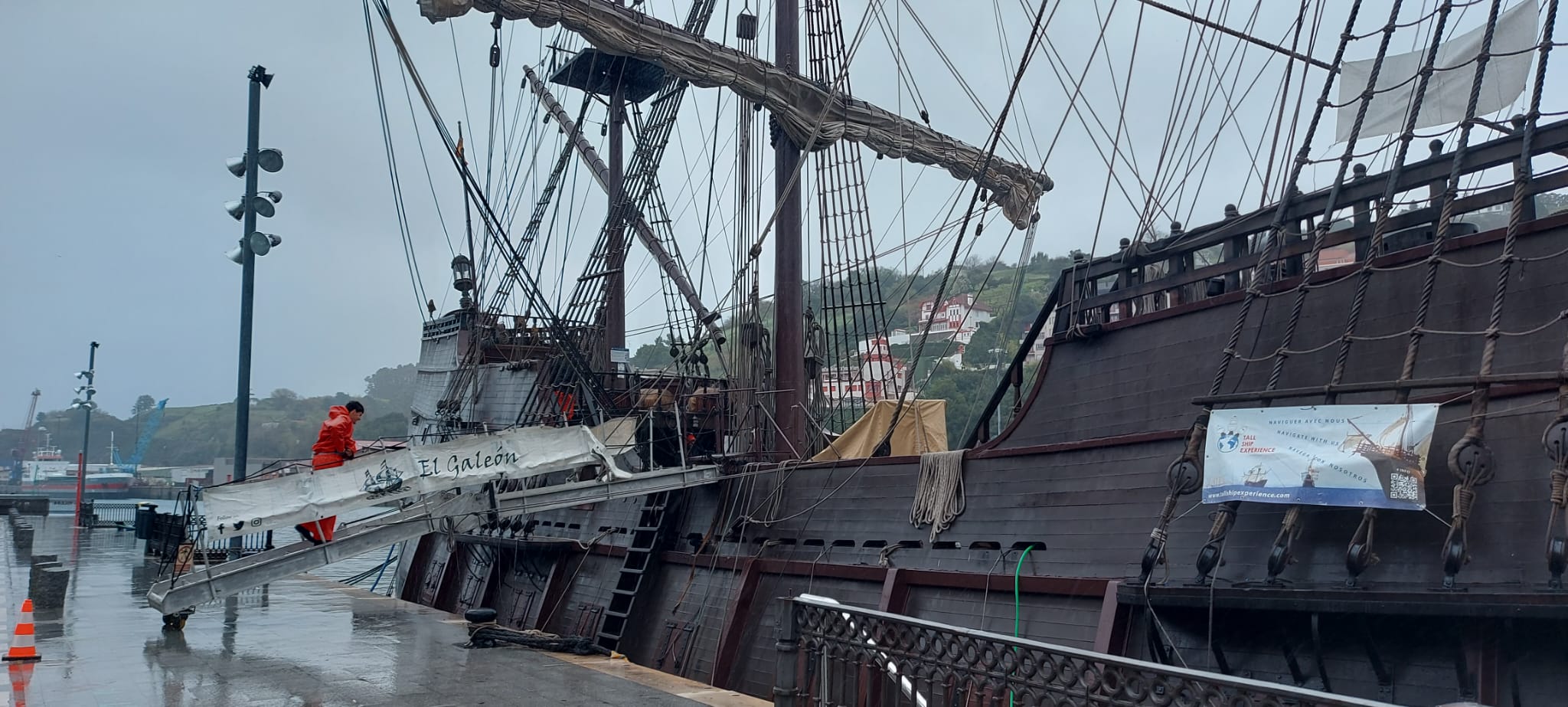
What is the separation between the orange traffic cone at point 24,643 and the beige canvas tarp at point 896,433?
641cm

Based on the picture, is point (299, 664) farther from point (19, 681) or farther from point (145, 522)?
point (145, 522)

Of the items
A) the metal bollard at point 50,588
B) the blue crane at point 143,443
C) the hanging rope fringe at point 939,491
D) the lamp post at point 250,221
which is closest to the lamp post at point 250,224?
the lamp post at point 250,221

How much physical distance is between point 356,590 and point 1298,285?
10.7 m

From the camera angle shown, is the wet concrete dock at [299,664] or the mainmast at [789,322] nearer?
the wet concrete dock at [299,664]

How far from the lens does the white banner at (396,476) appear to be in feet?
30.5

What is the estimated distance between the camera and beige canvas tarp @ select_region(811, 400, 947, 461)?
1101 centimetres

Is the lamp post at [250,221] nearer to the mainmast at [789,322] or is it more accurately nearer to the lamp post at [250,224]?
the lamp post at [250,224]

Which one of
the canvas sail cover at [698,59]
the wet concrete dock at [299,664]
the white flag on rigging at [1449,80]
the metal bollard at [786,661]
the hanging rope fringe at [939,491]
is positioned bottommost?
the wet concrete dock at [299,664]

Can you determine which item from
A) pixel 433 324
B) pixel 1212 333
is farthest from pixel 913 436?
pixel 433 324

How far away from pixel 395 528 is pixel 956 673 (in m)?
7.15

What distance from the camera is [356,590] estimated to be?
12.9m

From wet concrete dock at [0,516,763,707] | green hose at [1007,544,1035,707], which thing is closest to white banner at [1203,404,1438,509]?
green hose at [1007,544,1035,707]

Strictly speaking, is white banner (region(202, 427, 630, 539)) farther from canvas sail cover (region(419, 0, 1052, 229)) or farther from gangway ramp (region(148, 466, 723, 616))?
canvas sail cover (region(419, 0, 1052, 229))

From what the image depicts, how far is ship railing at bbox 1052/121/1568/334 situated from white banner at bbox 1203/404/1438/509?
104 cm
